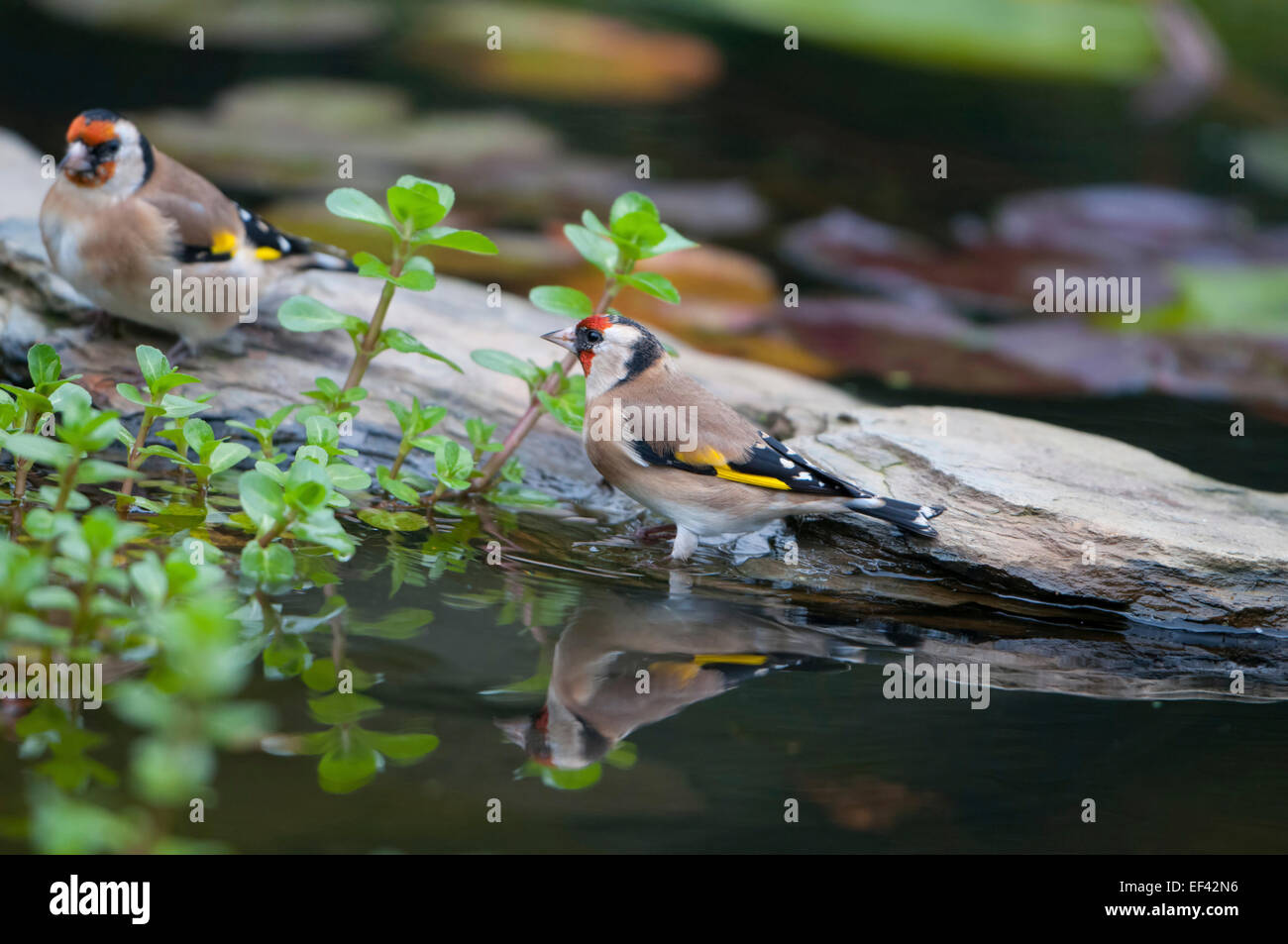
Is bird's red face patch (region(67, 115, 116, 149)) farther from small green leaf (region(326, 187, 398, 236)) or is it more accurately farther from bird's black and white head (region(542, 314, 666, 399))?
bird's black and white head (region(542, 314, 666, 399))

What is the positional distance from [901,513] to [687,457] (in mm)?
812

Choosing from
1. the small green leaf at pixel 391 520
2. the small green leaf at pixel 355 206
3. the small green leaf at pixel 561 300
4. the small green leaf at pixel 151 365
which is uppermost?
the small green leaf at pixel 355 206

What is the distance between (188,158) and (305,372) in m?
4.50

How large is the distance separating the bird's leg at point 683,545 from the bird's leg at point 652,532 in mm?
206

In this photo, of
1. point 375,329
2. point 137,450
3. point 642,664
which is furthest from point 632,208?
point 137,450

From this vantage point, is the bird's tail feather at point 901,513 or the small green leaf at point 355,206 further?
the bird's tail feather at point 901,513

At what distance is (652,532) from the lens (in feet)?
16.3

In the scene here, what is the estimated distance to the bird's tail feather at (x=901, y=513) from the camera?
4.36m

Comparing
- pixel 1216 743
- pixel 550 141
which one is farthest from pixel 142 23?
pixel 1216 743

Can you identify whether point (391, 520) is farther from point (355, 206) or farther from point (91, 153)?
point (91, 153)

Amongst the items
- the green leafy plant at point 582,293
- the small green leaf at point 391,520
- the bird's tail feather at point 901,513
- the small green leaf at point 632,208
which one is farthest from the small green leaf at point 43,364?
the bird's tail feather at point 901,513

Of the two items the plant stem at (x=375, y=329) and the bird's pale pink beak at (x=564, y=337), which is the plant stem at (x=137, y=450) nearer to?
the plant stem at (x=375, y=329)

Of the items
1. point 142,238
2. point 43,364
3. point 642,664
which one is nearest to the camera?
point 642,664
